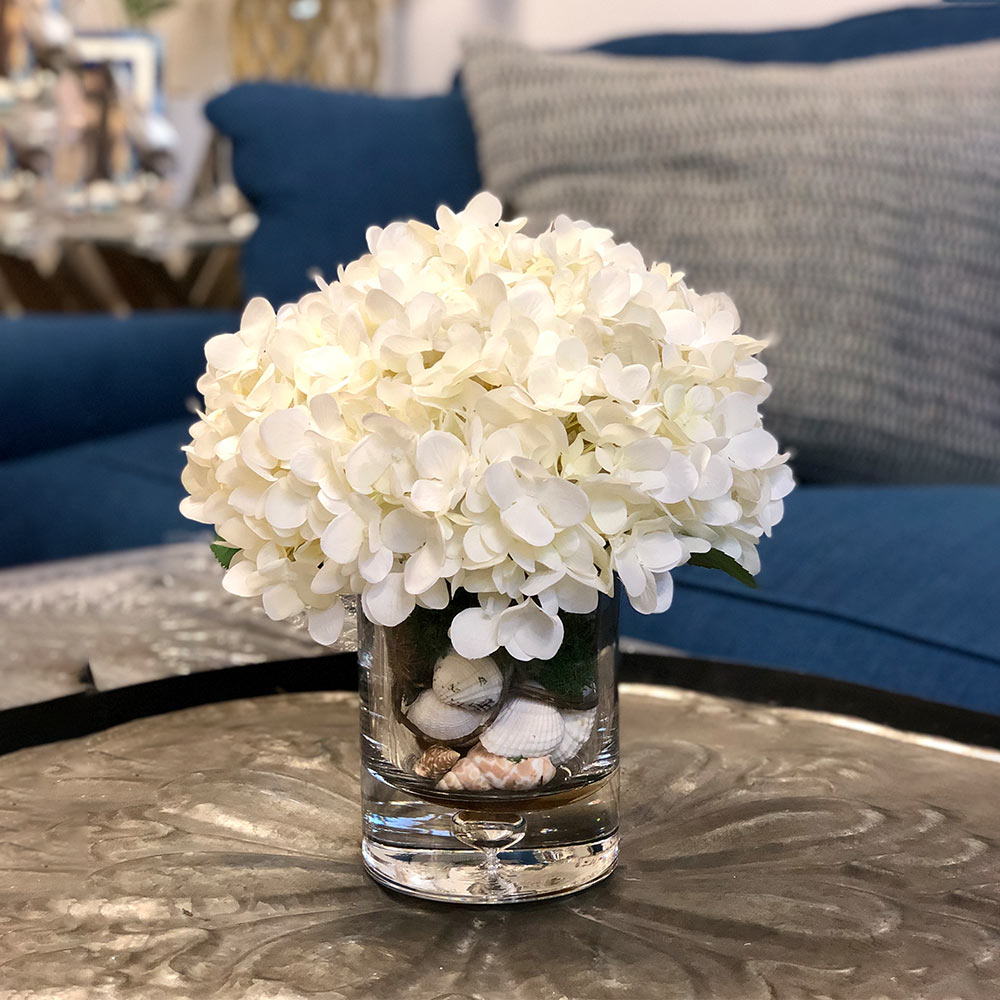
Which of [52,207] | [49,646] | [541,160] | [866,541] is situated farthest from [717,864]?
[52,207]

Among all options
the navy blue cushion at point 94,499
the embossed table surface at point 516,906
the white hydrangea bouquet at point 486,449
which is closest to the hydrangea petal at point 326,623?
the white hydrangea bouquet at point 486,449

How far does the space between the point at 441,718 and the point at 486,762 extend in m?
0.02

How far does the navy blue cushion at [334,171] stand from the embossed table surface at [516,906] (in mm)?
1144

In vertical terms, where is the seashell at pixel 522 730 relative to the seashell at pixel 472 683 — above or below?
below

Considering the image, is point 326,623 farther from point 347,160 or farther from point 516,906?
point 347,160

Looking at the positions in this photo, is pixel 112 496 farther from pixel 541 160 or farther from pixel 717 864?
pixel 717 864

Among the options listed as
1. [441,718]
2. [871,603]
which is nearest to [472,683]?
[441,718]

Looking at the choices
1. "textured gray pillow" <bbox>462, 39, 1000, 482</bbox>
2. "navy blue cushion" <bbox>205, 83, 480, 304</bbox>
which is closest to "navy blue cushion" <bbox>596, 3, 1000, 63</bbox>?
"textured gray pillow" <bbox>462, 39, 1000, 482</bbox>

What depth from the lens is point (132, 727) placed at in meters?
0.73

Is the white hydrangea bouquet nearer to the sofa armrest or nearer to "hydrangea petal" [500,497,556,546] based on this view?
"hydrangea petal" [500,497,556,546]

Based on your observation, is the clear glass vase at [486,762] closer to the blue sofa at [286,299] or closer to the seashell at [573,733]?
the seashell at [573,733]

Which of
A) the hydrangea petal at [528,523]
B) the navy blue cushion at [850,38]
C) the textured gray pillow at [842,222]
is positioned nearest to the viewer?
the hydrangea petal at [528,523]

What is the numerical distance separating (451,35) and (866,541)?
2204 mm

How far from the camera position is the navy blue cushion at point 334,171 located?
177 cm
